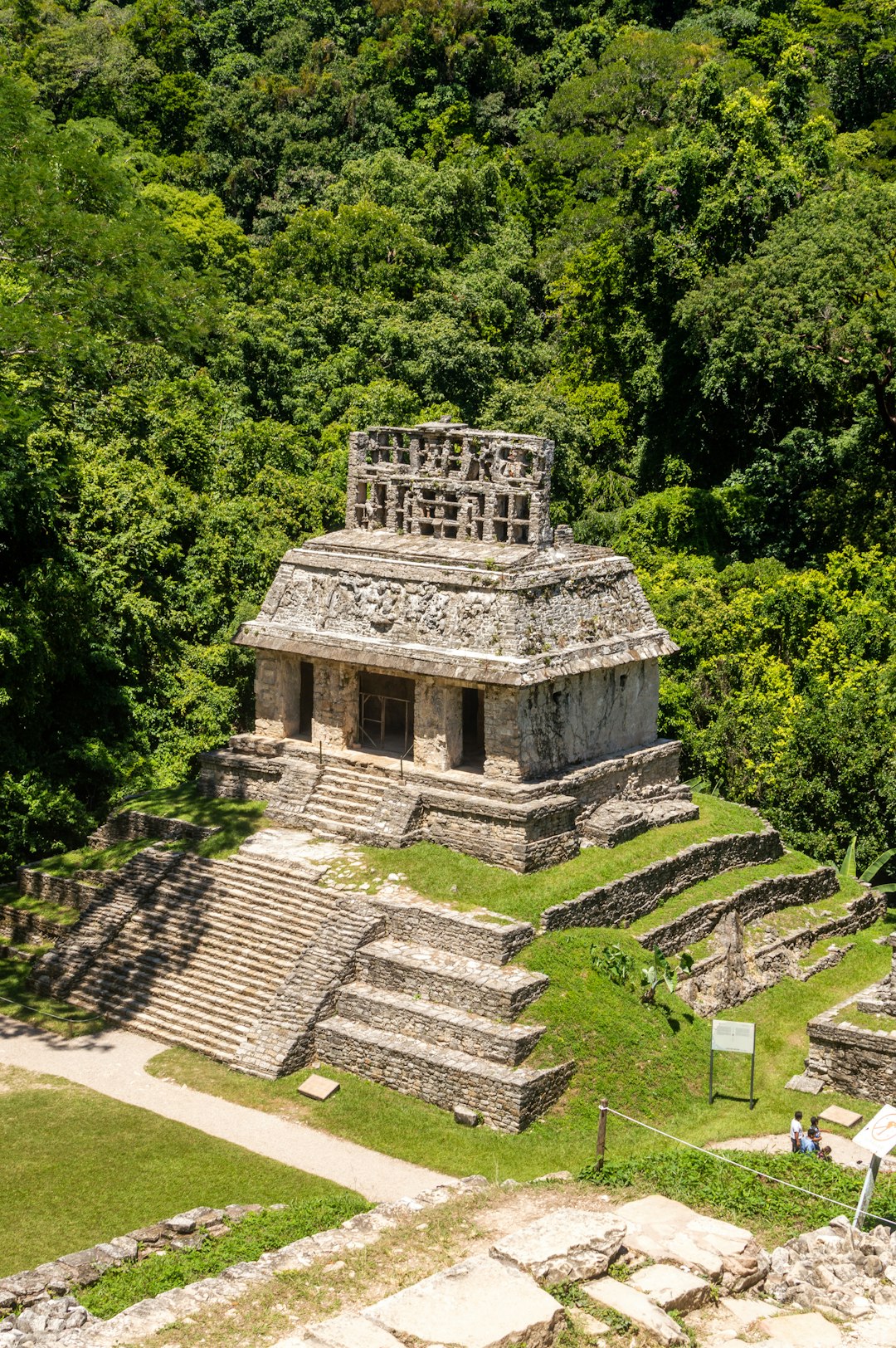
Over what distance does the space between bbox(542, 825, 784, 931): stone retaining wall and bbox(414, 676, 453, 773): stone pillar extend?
10.8 ft

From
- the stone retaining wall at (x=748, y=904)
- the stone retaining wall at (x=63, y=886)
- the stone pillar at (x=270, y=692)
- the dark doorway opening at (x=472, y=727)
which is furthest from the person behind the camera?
the stone pillar at (x=270, y=692)

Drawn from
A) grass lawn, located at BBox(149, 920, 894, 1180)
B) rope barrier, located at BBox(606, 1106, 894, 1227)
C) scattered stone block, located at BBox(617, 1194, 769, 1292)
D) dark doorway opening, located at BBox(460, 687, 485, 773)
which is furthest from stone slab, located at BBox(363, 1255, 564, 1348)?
Answer: dark doorway opening, located at BBox(460, 687, 485, 773)

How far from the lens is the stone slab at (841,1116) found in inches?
773

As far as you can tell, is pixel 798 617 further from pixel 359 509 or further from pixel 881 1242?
pixel 881 1242

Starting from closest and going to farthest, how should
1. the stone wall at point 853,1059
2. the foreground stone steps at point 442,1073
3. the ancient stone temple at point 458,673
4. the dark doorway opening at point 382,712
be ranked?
the foreground stone steps at point 442,1073 < the stone wall at point 853,1059 < the ancient stone temple at point 458,673 < the dark doorway opening at point 382,712

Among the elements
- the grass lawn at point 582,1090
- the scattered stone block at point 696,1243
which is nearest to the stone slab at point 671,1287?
the scattered stone block at point 696,1243

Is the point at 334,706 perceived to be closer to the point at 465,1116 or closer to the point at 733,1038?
the point at 465,1116

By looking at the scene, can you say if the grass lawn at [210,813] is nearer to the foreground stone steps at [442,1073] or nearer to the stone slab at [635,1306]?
the foreground stone steps at [442,1073]

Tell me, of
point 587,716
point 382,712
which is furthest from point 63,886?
point 587,716

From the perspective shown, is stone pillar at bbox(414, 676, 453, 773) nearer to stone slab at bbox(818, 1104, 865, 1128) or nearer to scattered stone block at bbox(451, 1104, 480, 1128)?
scattered stone block at bbox(451, 1104, 480, 1128)

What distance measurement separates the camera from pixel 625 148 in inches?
1993

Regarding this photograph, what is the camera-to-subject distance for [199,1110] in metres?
19.8

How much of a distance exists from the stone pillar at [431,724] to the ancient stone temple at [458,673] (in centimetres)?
3

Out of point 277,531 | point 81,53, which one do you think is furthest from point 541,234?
point 277,531
